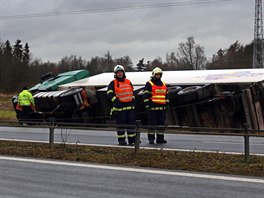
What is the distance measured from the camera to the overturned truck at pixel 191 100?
16062mm

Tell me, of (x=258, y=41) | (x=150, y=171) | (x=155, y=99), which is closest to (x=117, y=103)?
(x=155, y=99)

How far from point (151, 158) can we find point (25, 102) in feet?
39.8

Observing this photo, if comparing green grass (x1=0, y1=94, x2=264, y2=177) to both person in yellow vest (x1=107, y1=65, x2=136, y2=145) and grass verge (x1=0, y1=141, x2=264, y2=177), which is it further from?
person in yellow vest (x1=107, y1=65, x2=136, y2=145)

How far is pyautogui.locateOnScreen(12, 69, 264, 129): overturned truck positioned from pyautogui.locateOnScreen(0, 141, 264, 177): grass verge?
715 centimetres

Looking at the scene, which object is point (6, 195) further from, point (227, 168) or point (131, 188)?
point (227, 168)

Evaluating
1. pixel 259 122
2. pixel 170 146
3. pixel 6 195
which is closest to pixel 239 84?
pixel 259 122

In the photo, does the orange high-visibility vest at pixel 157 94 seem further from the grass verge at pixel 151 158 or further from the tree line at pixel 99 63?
the tree line at pixel 99 63

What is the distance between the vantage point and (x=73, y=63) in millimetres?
83375

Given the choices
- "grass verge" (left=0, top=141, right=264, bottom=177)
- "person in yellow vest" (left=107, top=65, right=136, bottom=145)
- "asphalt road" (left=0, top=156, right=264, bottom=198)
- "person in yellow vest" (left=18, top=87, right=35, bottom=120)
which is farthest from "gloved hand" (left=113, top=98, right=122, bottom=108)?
"person in yellow vest" (left=18, top=87, right=35, bottom=120)

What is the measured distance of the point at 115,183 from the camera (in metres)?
6.86

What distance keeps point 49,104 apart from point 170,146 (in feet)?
33.1

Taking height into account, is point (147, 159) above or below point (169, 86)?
below

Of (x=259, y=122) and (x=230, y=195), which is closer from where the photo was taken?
(x=230, y=195)

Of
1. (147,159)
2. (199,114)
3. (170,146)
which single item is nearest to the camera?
(147,159)
